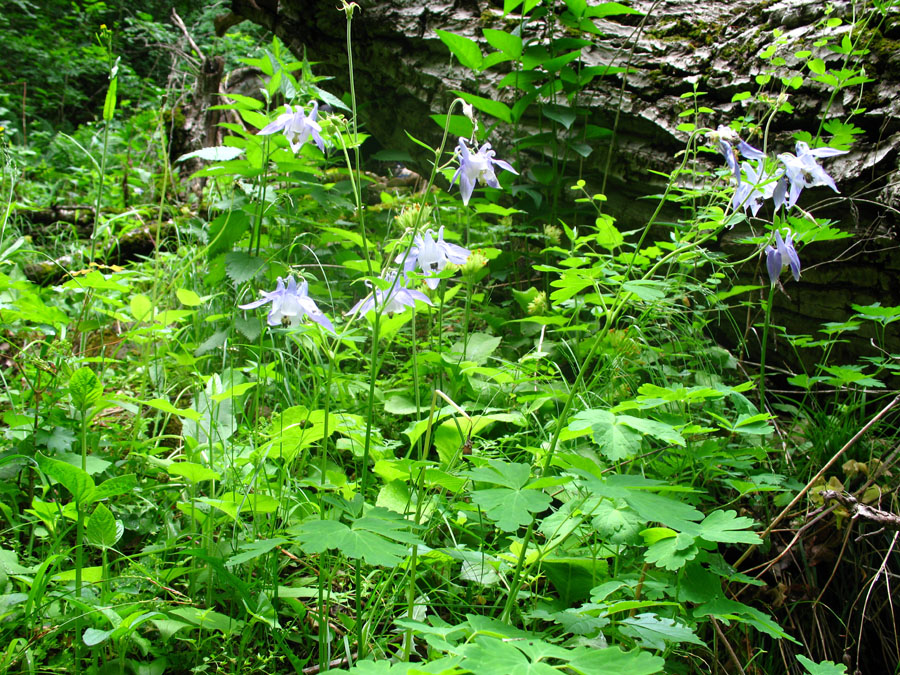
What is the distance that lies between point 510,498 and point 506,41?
2169mm

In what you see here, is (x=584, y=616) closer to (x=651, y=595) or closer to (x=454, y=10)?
(x=651, y=595)

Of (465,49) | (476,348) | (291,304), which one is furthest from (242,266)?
(465,49)

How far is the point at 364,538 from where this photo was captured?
2.80 feet

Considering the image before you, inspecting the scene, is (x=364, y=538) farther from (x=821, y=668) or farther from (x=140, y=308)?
(x=140, y=308)

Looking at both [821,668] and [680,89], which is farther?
[680,89]

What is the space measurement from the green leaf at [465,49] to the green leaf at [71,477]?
222 cm

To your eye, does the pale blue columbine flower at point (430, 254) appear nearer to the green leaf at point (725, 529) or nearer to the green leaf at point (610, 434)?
the green leaf at point (610, 434)

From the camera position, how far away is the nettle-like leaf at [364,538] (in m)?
0.80

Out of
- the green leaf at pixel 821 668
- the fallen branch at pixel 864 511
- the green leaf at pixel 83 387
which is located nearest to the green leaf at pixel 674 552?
the green leaf at pixel 821 668

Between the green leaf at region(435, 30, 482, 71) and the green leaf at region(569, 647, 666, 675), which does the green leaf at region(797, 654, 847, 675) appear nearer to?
the green leaf at region(569, 647, 666, 675)

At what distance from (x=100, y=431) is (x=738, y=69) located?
2.58 metres

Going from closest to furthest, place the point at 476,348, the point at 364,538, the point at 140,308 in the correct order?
the point at 364,538
the point at 140,308
the point at 476,348

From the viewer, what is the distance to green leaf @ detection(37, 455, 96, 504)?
100 centimetres

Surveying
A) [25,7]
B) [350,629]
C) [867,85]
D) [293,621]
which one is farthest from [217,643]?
[25,7]
